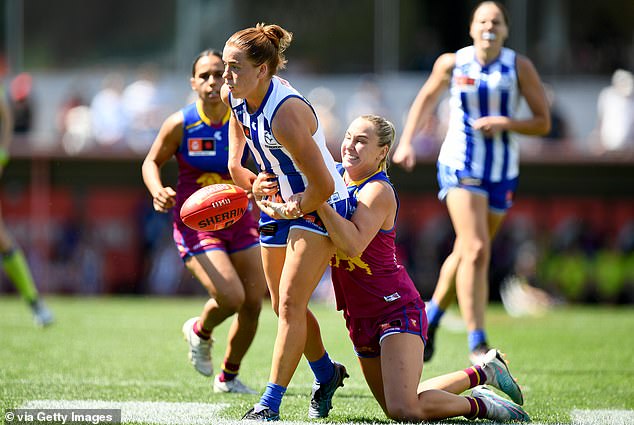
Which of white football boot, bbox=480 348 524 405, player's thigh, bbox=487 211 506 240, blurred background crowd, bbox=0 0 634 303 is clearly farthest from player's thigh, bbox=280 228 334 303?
blurred background crowd, bbox=0 0 634 303

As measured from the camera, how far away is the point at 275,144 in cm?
459

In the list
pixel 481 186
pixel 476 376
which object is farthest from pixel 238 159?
pixel 481 186

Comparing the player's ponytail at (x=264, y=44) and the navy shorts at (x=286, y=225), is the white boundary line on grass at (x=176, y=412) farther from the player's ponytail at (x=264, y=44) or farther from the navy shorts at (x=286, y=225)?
the player's ponytail at (x=264, y=44)

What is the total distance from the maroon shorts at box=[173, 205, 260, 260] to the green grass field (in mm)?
868

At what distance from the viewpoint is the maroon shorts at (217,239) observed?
6082 mm

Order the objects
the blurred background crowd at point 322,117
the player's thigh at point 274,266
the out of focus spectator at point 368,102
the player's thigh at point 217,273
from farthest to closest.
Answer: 1. the out of focus spectator at point 368,102
2. the blurred background crowd at point 322,117
3. the player's thigh at point 217,273
4. the player's thigh at point 274,266

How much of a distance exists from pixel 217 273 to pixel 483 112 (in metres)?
2.39

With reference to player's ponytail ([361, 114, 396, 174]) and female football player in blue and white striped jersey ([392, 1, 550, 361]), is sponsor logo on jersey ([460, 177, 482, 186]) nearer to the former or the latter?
female football player in blue and white striped jersey ([392, 1, 550, 361])

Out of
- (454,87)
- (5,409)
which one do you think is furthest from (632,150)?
(5,409)

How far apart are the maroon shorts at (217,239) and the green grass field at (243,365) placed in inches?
34.2

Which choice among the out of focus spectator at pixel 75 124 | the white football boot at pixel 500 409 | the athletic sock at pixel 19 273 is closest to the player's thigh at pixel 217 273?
the white football boot at pixel 500 409

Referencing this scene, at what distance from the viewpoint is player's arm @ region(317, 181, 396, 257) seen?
14.9 feet

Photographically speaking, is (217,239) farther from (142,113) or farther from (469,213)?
(142,113)

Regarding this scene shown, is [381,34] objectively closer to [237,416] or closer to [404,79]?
[404,79]
